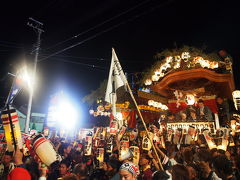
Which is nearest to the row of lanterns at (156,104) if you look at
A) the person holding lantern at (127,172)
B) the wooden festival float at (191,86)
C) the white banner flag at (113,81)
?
the wooden festival float at (191,86)

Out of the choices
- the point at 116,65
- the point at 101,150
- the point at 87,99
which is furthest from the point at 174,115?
the point at 87,99

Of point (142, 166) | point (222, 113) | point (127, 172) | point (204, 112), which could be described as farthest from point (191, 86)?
point (127, 172)

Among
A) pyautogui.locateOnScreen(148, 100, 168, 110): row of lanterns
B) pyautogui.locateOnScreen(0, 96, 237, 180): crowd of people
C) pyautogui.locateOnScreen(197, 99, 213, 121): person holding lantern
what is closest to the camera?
pyautogui.locateOnScreen(0, 96, 237, 180): crowd of people

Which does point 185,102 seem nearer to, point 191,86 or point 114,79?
point 191,86

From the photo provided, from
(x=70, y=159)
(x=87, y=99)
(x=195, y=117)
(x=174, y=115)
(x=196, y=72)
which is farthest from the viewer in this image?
(x=87, y=99)

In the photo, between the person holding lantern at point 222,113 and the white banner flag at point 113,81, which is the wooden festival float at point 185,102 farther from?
the white banner flag at point 113,81

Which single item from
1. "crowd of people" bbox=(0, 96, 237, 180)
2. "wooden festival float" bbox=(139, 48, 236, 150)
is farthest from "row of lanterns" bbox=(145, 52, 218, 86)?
"crowd of people" bbox=(0, 96, 237, 180)

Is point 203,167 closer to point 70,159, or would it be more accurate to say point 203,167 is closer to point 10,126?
point 10,126

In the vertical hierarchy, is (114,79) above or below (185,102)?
above

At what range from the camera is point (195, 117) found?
12.7 metres

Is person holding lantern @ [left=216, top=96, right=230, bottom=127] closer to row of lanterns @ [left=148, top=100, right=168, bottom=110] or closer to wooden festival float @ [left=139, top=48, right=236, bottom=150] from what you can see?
wooden festival float @ [left=139, top=48, right=236, bottom=150]

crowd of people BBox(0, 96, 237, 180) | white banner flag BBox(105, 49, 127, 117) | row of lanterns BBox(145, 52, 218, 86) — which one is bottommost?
crowd of people BBox(0, 96, 237, 180)

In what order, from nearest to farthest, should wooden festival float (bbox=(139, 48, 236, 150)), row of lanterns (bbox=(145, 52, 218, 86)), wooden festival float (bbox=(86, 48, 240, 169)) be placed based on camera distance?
wooden festival float (bbox=(86, 48, 240, 169))
wooden festival float (bbox=(139, 48, 236, 150))
row of lanterns (bbox=(145, 52, 218, 86))

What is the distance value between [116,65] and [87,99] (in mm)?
24151
